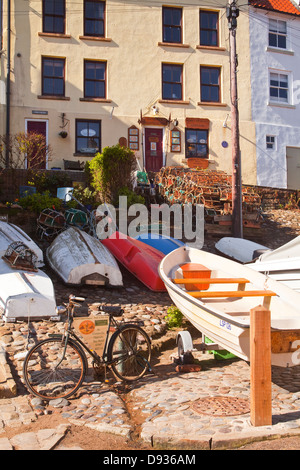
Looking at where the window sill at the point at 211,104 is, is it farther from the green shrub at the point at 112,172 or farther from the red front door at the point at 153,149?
the green shrub at the point at 112,172

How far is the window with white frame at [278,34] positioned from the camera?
21.8 m

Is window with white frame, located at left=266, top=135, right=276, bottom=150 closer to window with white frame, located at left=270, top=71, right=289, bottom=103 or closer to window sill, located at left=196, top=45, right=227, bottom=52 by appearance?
window with white frame, located at left=270, top=71, right=289, bottom=103

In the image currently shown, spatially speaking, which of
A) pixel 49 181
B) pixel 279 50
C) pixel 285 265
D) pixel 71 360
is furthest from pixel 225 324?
pixel 279 50

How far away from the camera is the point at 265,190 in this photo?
1858cm

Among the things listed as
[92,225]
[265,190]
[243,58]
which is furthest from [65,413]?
[243,58]

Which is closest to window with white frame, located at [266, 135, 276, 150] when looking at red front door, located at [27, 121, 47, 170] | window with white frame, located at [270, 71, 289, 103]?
window with white frame, located at [270, 71, 289, 103]

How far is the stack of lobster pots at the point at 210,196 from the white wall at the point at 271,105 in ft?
18.7

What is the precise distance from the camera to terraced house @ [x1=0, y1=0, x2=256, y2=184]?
19.1m

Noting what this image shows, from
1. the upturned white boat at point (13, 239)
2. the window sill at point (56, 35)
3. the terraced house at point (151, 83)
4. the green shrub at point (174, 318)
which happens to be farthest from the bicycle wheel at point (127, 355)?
the window sill at point (56, 35)

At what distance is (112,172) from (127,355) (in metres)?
9.63

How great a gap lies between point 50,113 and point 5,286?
42.6 ft

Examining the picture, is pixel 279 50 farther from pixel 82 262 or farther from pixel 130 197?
pixel 82 262

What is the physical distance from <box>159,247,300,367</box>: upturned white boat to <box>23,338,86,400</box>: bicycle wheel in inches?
63.2

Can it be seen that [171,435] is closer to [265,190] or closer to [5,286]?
[5,286]
